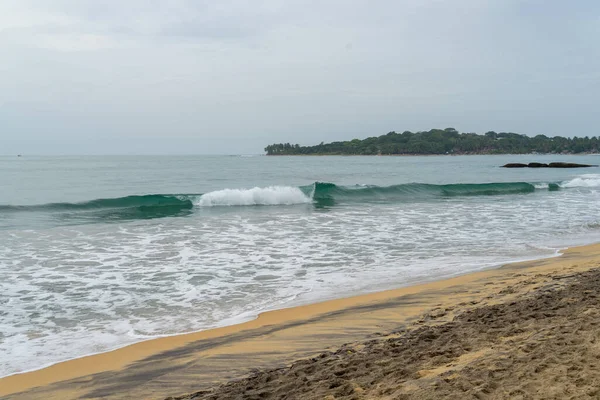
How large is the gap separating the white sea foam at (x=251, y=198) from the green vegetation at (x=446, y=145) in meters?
139

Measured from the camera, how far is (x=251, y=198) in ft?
83.9

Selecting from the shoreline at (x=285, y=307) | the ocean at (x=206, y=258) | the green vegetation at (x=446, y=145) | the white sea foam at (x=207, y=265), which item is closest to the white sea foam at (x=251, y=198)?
the ocean at (x=206, y=258)

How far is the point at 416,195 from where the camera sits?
30.4m

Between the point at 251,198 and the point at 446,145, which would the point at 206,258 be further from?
the point at 446,145

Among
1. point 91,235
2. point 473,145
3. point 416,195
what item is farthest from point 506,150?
point 91,235

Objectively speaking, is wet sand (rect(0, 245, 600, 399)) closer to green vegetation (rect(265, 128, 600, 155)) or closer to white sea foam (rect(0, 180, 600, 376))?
white sea foam (rect(0, 180, 600, 376))

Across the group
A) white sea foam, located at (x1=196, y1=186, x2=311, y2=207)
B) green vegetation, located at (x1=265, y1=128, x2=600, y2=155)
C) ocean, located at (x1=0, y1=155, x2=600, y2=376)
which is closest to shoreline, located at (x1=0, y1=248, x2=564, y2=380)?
ocean, located at (x1=0, y1=155, x2=600, y2=376)

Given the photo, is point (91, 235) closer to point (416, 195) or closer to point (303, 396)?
point (303, 396)

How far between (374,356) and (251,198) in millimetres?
21383

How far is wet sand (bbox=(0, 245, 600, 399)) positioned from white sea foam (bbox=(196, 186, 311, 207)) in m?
18.9

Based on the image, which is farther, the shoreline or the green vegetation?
the green vegetation

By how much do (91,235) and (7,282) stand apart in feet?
18.6

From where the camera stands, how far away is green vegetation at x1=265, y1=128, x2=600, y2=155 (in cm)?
16350

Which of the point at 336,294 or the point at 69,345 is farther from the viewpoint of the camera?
the point at 336,294
